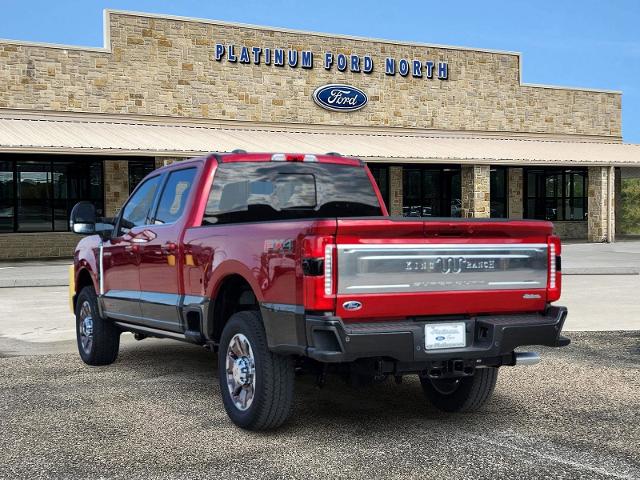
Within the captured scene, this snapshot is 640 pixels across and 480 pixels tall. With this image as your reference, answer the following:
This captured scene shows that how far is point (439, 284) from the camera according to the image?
558cm

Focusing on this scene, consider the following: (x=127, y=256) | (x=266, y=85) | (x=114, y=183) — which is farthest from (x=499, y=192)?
(x=127, y=256)

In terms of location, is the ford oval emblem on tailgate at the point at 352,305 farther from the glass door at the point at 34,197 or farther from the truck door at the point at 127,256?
the glass door at the point at 34,197

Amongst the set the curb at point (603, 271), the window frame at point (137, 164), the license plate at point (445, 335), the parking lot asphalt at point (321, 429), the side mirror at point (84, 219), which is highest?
the window frame at point (137, 164)

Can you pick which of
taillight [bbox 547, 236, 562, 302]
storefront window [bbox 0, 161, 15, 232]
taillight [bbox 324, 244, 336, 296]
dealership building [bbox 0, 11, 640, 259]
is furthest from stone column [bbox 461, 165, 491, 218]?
taillight [bbox 324, 244, 336, 296]

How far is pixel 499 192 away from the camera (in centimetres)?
3659

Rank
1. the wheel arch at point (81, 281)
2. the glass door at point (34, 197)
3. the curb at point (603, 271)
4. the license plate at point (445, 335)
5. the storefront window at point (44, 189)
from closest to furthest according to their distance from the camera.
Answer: the license plate at point (445, 335), the wheel arch at point (81, 281), the curb at point (603, 271), the storefront window at point (44, 189), the glass door at point (34, 197)

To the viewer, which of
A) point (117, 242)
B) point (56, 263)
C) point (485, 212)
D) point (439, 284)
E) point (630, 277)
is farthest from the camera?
point (485, 212)

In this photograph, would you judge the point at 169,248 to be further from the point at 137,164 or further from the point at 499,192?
the point at 499,192

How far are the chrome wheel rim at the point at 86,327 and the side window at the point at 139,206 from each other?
1137 mm

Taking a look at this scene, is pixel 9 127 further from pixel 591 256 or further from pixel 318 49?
pixel 591 256

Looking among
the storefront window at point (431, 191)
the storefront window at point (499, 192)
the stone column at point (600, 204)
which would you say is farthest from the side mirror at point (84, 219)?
the storefront window at point (499, 192)

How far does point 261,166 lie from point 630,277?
543 inches

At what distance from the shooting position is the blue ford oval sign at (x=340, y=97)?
31.6m

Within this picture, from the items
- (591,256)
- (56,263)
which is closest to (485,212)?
(591,256)
